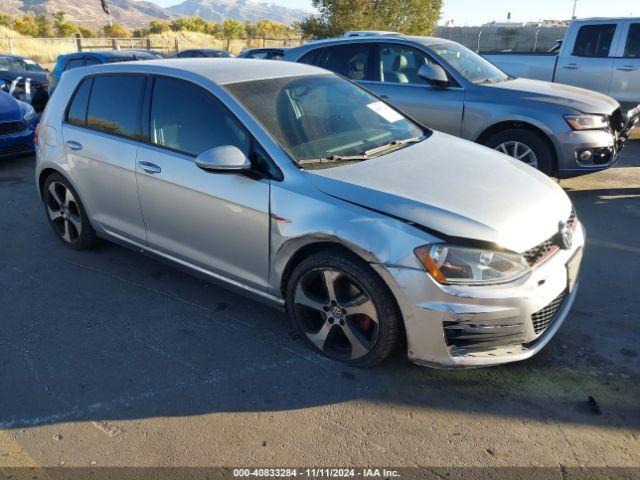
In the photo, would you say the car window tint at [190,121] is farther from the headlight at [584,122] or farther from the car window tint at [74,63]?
the car window tint at [74,63]

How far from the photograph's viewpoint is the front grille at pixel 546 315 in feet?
9.09

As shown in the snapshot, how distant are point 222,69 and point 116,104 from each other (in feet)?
3.12

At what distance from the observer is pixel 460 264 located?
8.60 ft

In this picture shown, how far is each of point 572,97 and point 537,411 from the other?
14.2 ft

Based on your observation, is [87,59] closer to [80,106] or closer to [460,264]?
[80,106]

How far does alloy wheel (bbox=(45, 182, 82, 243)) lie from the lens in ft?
15.3

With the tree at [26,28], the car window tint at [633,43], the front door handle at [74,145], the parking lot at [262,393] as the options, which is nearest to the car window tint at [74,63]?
the front door handle at [74,145]

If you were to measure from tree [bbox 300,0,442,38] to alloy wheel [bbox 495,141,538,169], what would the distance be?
19967mm

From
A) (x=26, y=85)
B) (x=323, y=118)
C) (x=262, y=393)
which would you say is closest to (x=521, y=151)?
(x=323, y=118)

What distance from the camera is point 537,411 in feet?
8.91

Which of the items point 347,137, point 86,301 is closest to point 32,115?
point 86,301

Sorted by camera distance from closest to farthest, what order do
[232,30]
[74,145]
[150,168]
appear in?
1. [150,168]
2. [74,145]
3. [232,30]

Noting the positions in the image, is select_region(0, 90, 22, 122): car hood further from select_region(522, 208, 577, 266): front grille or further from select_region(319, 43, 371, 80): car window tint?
select_region(522, 208, 577, 266): front grille

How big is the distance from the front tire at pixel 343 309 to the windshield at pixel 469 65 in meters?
4.14
